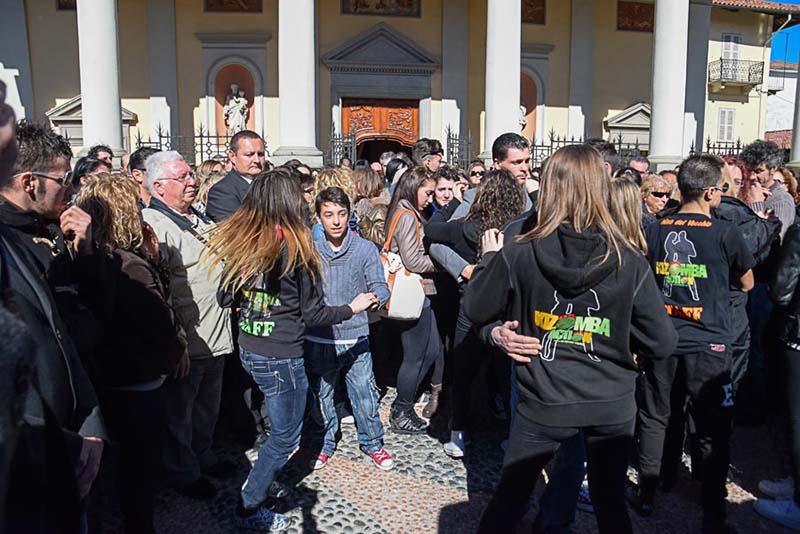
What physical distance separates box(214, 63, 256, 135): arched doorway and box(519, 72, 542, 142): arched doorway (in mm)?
8748

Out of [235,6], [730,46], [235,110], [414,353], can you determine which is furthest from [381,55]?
[414,353]

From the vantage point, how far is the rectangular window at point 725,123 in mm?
22719

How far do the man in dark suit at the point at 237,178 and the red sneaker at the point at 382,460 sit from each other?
218 cm

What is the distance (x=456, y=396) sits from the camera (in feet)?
14.6

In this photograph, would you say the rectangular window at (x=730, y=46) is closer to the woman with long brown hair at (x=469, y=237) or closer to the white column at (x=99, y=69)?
the white column at (x=99, y=69)

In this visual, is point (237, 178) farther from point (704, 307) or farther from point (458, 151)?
point (458, 151)

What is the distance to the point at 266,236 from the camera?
10.8ft

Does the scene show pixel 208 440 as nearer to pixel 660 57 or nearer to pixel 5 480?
pixel 5 480

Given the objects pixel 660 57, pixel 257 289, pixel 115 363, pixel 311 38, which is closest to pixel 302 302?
pixel 257 289

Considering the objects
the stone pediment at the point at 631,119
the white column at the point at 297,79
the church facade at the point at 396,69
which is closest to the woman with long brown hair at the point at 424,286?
the white column at the point at 297,79

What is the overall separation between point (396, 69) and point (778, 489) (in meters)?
16.7

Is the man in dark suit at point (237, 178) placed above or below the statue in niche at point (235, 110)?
below

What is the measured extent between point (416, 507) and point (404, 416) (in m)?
1.15

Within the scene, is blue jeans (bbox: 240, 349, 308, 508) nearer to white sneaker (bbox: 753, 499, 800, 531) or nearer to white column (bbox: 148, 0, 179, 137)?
white sneaker (bbox: 753, 499, 800, 531)
